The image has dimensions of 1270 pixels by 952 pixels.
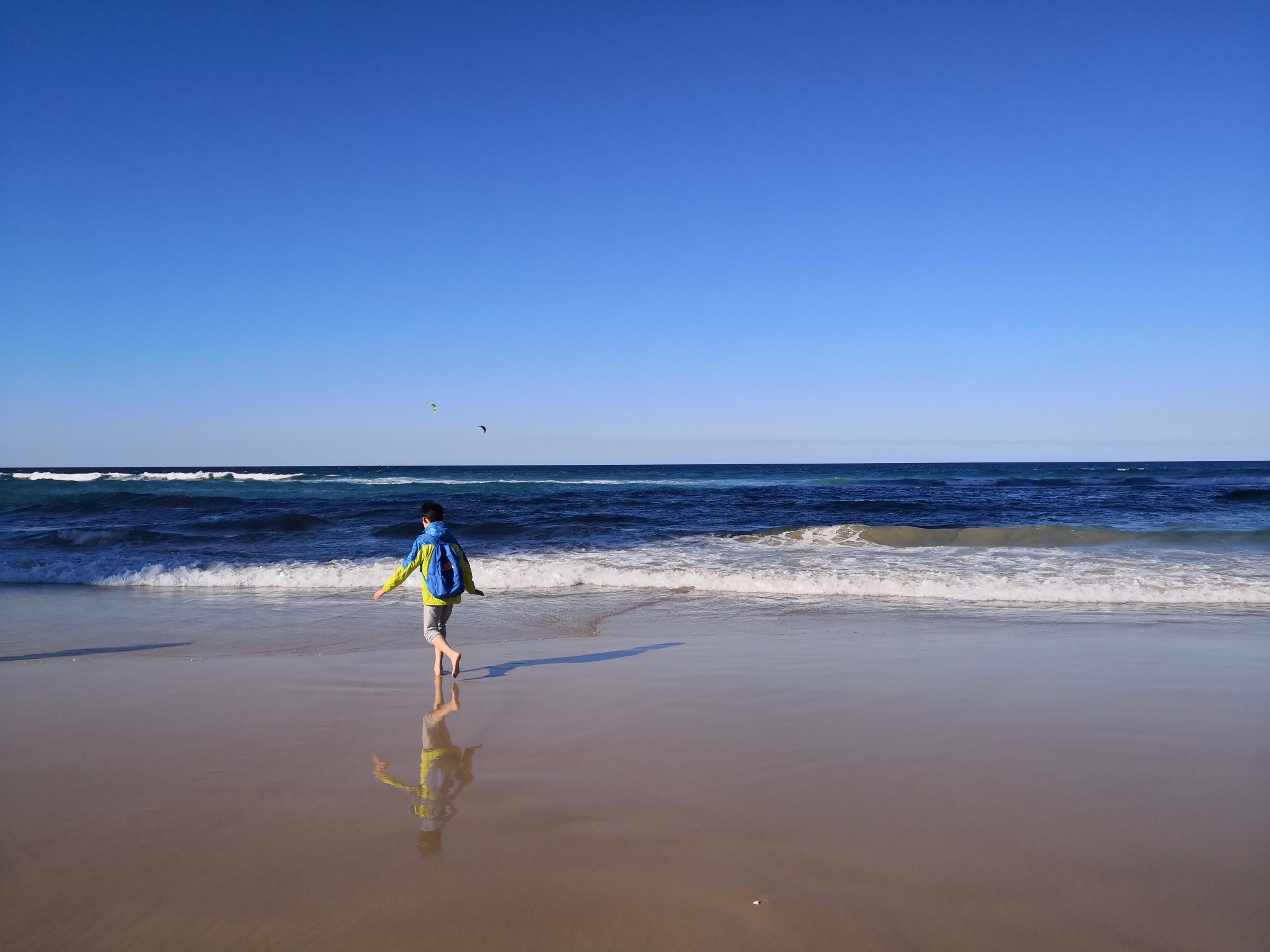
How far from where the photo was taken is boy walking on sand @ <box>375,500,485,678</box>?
626 centimetres

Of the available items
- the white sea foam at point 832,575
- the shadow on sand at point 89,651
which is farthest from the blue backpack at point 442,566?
the white sea foam at point 832,575

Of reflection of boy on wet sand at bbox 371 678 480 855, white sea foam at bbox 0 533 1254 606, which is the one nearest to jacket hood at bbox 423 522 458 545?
reflection of boy on wet sand at bbox 371 678 480 855

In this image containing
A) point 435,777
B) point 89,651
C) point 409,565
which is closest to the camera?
point 435,777

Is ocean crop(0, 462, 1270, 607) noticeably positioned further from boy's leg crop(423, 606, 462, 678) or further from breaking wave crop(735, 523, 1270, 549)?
boy's leg crop(423, 606, 462, 678)

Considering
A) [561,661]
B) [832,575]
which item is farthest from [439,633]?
[832,575]

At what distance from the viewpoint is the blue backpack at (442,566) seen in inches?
248

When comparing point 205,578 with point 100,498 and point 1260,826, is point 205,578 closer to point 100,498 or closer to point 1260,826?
point 1260,826

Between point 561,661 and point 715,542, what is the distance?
34.4ft

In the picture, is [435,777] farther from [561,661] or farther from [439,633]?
[561,661]

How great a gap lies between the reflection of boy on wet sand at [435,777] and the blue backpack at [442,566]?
1377 mm

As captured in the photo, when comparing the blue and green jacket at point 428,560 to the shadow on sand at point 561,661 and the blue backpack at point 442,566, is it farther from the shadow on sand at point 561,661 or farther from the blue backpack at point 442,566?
the shadow on sand at point 561,661

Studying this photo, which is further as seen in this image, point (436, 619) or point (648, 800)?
point (436, 619)

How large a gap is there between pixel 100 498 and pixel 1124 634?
33.2 meters

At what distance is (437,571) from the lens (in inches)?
249
